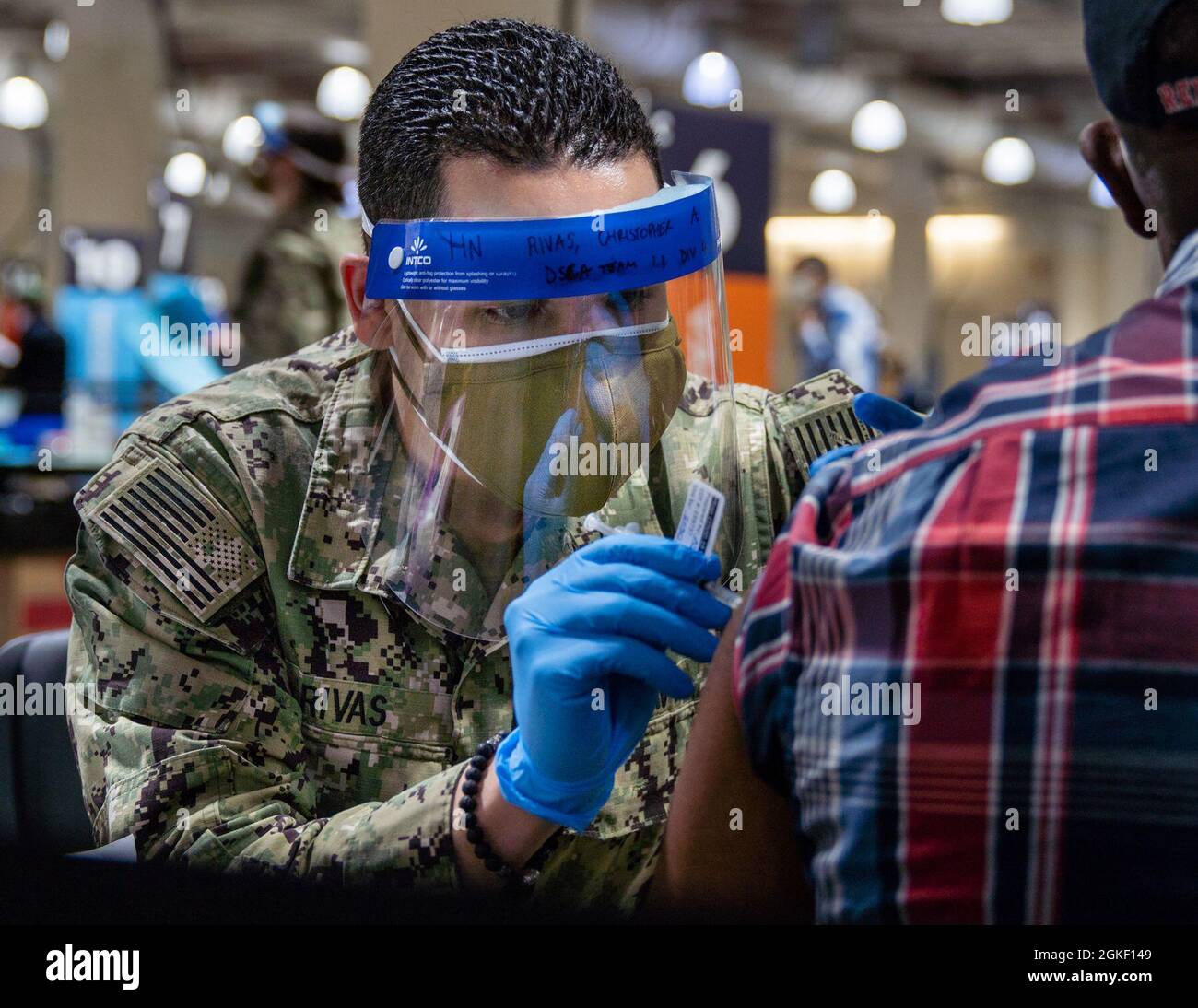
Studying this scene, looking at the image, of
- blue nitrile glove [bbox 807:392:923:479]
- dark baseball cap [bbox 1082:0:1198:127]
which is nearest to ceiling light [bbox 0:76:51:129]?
blue nitrile glove [bbox 807:392:923:479]

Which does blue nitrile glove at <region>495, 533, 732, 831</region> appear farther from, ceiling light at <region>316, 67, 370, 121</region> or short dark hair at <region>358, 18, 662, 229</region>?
ceiling light at <region>316, 67, 370, 121</region>

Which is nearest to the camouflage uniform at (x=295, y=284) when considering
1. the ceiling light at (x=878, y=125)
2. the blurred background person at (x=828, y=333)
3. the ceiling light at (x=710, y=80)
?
the ceiling light at (x=710, y=80)

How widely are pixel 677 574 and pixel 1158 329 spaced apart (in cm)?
41

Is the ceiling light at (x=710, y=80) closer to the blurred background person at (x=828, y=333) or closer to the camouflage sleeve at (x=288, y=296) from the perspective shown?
the camouflage sleeve at (x=288, y=296)

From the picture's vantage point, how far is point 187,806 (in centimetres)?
129

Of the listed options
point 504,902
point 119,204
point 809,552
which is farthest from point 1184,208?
point 119,204

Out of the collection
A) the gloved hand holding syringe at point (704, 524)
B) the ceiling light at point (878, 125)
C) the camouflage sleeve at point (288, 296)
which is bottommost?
the gloved hand holding syringe at point (704, 524)

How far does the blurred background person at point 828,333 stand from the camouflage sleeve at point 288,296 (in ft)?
16.5

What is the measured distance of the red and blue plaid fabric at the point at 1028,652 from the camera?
77 cm

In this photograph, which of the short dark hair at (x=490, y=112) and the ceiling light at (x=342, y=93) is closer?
the short dark hair at (x=490, y=112)

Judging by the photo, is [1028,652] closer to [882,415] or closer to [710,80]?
[882,415]

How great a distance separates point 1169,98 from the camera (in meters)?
0.83

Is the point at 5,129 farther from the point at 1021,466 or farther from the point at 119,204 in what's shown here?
the point at 1021,466

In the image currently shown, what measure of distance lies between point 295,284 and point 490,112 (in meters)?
2.92
